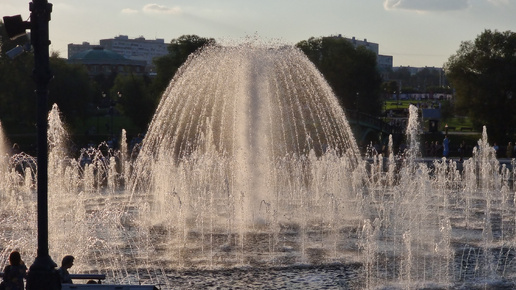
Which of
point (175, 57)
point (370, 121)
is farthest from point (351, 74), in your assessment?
point (175, 57)

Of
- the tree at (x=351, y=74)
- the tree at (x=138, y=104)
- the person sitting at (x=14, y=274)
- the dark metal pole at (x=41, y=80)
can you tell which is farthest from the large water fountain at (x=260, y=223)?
the tree at (x=351, y=74)

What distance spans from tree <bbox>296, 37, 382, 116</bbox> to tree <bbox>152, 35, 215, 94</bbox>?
929 cm

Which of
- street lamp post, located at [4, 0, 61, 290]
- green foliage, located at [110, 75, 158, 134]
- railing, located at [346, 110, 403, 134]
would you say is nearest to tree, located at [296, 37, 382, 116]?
railing, located at [346, 110, 403, 134]

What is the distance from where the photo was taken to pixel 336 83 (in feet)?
210

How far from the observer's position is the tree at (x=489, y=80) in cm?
5306

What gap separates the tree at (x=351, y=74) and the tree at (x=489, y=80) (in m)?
9.59

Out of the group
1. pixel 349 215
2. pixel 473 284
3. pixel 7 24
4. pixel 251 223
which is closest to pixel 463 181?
pixel 349 215

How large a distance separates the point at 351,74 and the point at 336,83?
4.31 ft

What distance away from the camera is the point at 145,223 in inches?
812

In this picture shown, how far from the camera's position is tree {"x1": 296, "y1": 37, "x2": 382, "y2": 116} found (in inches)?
2522

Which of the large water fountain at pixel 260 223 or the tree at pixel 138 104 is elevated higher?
the tree at pixel 138 104

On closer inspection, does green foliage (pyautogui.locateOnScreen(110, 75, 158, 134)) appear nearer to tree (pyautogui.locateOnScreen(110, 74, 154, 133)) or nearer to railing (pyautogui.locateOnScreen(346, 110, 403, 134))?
tree (pyautogui.locateOnScreen(110, 74, 154, 133))

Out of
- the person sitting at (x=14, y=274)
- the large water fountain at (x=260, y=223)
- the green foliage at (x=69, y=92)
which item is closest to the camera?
the person sitting at (x=14, y=274)

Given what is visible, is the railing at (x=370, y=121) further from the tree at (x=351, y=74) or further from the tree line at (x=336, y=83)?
the tree at (x=351, y=74)
